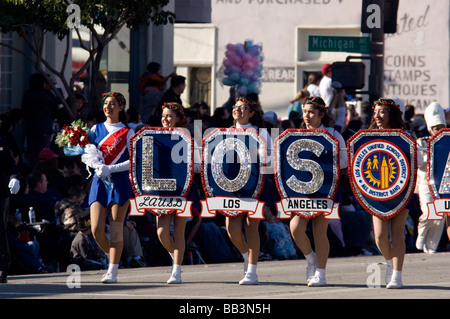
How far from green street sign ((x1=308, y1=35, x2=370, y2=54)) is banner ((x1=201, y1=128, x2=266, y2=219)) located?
5781 mm

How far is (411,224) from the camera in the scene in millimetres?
17703

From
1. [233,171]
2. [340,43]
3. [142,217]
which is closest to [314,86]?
[340,43]

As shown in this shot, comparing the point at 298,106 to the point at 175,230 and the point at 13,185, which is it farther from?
the point at 13,185

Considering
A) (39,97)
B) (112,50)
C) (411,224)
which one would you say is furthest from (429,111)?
(112,50)

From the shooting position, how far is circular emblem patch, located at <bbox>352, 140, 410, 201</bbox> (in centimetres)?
1110

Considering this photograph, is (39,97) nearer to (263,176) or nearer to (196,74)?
(263,176)

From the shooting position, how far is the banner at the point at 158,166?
458 inches

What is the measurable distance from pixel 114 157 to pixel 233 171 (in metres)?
1.21

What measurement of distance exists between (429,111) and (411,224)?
10.3 ft

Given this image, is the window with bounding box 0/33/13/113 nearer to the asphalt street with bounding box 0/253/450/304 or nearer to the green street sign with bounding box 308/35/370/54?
the green street sign with bounding box 308/35/370/54

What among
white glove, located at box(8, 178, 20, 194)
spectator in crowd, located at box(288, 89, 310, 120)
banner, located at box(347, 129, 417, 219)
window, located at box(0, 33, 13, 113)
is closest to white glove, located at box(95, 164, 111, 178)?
white glove, located at box(8, 178, 20, 194)

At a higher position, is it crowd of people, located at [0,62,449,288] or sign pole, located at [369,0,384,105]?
sign pole, located at [369,0,384,105]

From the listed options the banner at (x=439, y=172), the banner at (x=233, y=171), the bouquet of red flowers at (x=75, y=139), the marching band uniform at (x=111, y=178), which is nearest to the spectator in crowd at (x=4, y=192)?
the bouquet of red flowers at (x=75, y=139)

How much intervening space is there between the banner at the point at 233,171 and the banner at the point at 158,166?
0.68 ft
